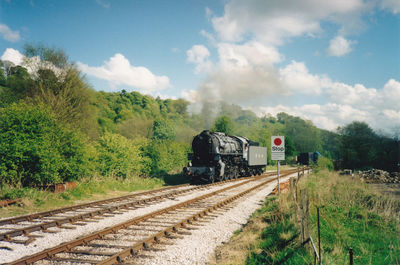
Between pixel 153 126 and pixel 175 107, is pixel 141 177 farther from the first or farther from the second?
pixel 175 107

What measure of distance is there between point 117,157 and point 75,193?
427 centimetres

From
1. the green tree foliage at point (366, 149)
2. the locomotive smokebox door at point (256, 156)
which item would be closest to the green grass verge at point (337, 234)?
the locomotive smokebox door at point (256, 156)

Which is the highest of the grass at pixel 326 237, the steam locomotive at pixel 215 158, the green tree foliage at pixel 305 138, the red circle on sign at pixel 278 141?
the green tree foliage at pixel 305 138

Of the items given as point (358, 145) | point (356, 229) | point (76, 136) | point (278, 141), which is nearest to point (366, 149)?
point (358, 145)

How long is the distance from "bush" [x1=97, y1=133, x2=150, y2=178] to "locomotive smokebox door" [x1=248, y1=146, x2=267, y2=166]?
1013 cm

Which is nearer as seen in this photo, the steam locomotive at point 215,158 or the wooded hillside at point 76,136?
the wooded hillside at point 76,136

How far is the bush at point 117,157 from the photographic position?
50.3ft

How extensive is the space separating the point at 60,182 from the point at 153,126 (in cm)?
Result: 4196

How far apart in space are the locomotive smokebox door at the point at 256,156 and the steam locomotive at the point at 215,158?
239 millimetres

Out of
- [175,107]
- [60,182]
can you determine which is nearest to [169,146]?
[60,182]

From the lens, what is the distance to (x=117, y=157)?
1598 centimetres

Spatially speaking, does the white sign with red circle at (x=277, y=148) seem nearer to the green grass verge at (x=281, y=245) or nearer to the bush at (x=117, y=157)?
the green grass verge at (x=281, y=245)

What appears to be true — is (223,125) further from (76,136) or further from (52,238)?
(52,238)

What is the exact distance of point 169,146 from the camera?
20891 millimetres
